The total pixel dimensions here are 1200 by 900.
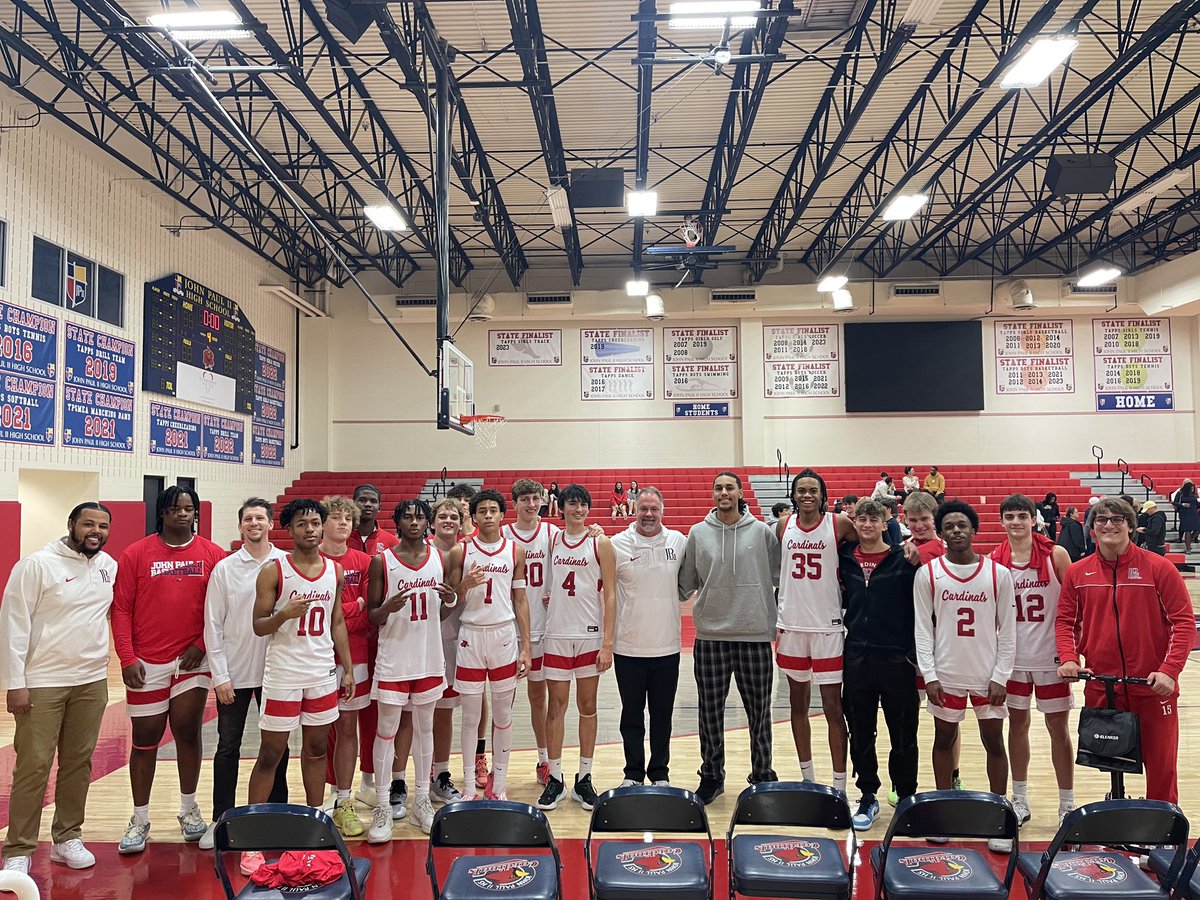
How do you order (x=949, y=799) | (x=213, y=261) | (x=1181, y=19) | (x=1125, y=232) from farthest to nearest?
(x=1125, y=232) → (x=213, y=261) → (x=1181, y=19) → (x=949, y=799)

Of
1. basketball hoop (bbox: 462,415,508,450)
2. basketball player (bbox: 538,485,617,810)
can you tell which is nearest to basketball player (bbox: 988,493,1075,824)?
basketball player (bbox: 538,485,617,810)

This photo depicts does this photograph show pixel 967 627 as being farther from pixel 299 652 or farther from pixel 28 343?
pixel 28 343

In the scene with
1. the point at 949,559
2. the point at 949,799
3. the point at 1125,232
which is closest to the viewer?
the point at 949,799

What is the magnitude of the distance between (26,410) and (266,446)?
7324 millimetres

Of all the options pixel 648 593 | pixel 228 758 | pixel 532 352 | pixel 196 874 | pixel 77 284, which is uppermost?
pixel 532 352

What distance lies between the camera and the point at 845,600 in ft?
14.7

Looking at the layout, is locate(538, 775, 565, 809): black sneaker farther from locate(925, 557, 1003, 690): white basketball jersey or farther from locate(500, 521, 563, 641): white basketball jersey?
locate(925, 557, 1003, 690): white basketball jersey

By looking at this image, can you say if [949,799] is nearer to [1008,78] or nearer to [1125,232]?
[1008,78]

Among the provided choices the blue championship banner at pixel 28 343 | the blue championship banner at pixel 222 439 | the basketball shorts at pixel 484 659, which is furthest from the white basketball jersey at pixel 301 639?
the blue championship banner at pixel 222 439

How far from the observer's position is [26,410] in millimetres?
10234

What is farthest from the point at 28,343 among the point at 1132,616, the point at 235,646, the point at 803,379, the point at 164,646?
the point at 803,379

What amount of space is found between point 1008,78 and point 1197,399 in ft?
49.2

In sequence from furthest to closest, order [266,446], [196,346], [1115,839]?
[266,446]
[196,346]
[1115,839]

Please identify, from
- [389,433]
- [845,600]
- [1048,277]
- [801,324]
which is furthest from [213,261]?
[1048,277]
